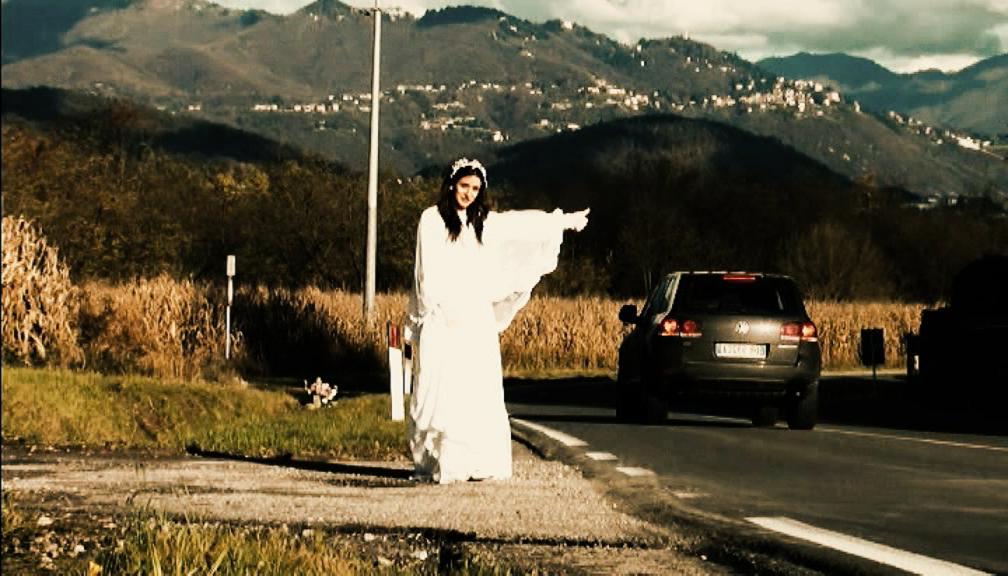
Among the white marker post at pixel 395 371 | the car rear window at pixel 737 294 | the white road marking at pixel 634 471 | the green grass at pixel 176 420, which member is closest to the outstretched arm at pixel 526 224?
the white road marking at pixel 634 471

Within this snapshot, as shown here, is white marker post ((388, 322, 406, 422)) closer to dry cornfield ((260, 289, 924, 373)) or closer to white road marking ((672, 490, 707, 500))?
white road marking ((672, 490, 707, 500))

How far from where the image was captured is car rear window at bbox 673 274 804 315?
21.7 meters

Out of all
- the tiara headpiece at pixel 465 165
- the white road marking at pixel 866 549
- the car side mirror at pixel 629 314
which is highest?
the tiara headpiece at pixel 465 165

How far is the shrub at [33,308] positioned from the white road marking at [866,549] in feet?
56.0

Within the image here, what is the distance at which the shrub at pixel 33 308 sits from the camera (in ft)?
85.2

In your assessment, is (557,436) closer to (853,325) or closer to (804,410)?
(804,410)

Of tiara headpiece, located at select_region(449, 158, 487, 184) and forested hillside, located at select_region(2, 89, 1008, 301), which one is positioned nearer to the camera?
tiara headpiece, located at select_region(449, 158, 487, 184)

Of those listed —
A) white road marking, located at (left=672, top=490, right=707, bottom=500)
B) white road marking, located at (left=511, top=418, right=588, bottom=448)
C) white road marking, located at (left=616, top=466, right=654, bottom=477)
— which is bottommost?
white road marking, located at (left=672, top=490, right=707, bottom=500)

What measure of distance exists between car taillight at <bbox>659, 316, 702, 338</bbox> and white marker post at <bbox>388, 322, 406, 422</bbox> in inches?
127

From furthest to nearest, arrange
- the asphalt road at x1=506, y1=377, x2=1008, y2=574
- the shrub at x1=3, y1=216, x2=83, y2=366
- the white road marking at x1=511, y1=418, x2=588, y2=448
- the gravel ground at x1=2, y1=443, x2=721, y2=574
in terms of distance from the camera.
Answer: the shrub at x1=3, y1=216, x2=83, y2=366, the white road marking at x1=511, y1=418, x2=588, y2=448, the asphalt road at x1=506, y1=377, x2=1008, y2=574, the gravel ground at x1=2, y1=443, x2=721, y2=574

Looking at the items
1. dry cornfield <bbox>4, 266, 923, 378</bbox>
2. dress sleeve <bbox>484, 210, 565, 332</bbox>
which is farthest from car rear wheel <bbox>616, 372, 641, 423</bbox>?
dress sleeve <bbox>484, 210, 565, 332</bbox>

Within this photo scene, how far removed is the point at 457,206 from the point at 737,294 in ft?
31.5

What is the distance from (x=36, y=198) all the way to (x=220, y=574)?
4093cm

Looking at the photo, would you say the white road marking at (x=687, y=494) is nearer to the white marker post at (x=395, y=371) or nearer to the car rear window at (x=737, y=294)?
the white marker post at (x=395, y=371)
